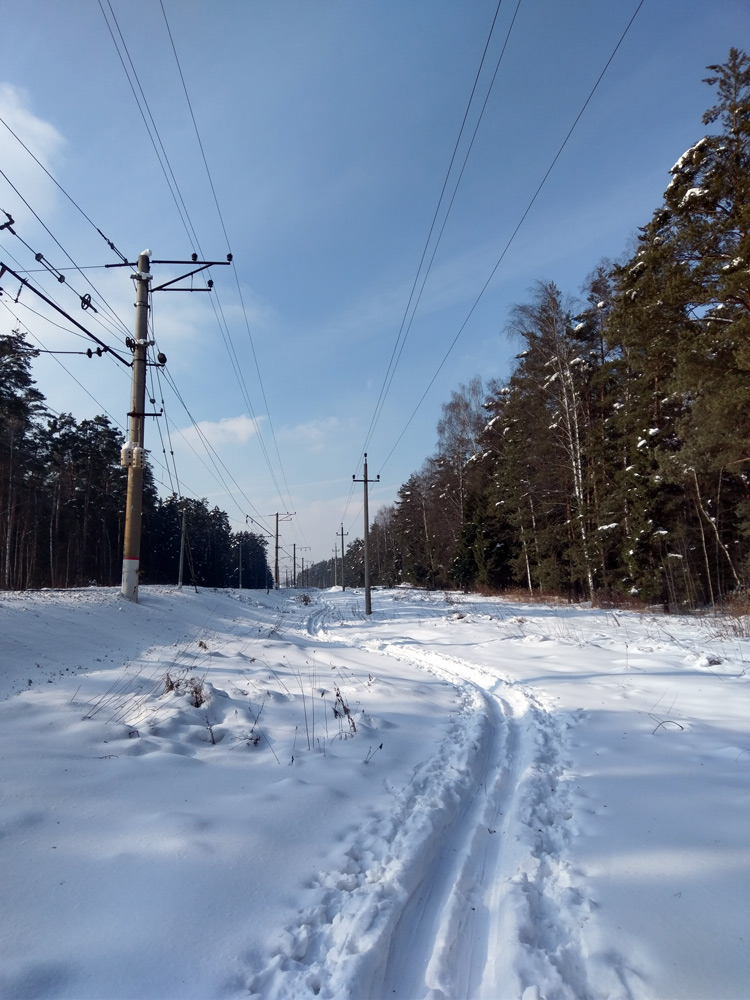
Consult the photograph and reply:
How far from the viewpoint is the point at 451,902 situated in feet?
8.79

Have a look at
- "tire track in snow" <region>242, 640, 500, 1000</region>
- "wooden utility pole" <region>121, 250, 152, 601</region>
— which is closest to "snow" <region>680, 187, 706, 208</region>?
"tire track in snow" <region>242, 640, 500, 1000</region>

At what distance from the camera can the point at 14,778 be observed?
130 inches

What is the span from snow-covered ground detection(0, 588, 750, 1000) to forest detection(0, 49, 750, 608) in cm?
673

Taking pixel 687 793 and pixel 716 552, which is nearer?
pixel 687 793

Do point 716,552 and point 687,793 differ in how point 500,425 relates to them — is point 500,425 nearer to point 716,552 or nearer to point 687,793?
point 716,552

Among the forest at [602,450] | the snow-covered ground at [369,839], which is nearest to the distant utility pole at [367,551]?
the forest at [602,450]

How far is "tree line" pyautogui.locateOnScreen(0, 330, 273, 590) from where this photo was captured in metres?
26.0

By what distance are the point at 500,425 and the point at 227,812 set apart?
29.2 m

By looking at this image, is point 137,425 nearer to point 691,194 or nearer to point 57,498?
point 691,194

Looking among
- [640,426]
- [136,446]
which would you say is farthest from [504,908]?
[640,426]

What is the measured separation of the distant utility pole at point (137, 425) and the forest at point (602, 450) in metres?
3.33

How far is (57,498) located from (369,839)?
37283mm

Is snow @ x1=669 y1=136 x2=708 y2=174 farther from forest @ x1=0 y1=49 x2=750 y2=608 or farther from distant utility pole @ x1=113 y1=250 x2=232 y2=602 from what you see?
distant utility pole @ x1=113 y1=250 x2=232 y2=602

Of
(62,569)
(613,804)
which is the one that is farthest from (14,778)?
(62,569)
